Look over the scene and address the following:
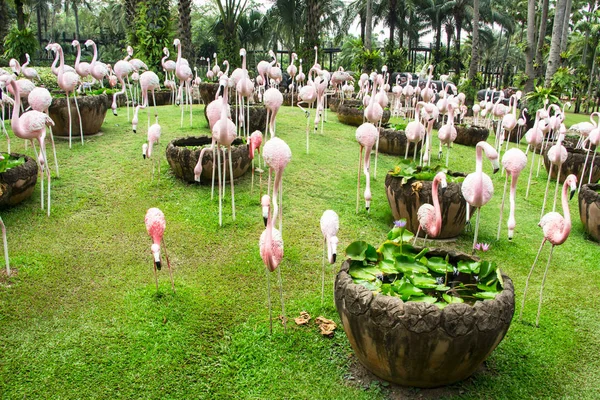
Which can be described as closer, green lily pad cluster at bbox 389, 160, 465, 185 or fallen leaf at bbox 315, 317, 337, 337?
fallen leaf at bbox 315, 317, 337, 337

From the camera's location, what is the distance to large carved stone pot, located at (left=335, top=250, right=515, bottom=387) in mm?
2871

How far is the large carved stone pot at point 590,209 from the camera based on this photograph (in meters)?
5.87

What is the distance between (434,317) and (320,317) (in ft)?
4.53

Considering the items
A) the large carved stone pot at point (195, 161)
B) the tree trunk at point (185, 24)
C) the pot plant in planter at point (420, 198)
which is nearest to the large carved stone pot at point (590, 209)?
the pot plant in planter at point (420, 198)

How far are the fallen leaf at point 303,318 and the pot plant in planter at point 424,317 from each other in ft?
2.31

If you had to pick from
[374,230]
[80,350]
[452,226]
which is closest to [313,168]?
[374,230]

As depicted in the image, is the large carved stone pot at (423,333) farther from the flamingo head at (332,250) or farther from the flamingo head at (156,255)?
the flamingo head at (156,255)

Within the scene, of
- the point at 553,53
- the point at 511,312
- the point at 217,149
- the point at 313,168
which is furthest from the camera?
the point at 553,53

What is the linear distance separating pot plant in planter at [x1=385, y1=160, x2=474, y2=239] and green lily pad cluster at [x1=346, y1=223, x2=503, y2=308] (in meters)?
1.72

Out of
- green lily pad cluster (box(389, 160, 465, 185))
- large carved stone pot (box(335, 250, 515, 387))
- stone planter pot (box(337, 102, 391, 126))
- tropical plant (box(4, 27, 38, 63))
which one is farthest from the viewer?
tropical plant (box(4, 27, 38, 63))

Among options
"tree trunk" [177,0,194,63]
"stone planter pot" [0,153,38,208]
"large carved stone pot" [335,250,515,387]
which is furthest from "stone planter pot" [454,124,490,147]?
"tree trunk" [177,0,194,63]

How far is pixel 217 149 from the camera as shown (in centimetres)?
608

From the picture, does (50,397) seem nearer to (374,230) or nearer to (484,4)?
(374,230)

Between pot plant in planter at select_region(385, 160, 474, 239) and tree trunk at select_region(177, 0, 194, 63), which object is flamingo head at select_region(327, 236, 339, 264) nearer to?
pot plant in planter at select_region(385, 160, 474, 239)
